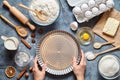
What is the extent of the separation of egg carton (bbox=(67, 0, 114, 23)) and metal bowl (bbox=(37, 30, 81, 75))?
9 centimetres

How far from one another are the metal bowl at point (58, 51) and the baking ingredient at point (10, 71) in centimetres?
12

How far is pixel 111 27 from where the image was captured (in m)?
1.69

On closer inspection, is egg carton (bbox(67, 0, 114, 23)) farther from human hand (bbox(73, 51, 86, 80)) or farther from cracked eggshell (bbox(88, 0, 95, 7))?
human hand (bbox(73, 51, 86, 80))

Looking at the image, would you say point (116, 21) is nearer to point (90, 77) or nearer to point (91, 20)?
point (91, 20)

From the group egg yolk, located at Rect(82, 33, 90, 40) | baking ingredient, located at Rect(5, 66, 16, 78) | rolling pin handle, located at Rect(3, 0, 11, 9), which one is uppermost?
rolling pin handle, located at Rect(3, 0, 11, 9)

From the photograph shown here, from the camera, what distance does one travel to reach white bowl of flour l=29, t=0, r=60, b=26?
66.8 inches

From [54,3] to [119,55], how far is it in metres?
0.35

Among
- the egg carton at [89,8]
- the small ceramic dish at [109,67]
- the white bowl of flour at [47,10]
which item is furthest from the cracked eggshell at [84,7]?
the small ceramic dish at [109,67]

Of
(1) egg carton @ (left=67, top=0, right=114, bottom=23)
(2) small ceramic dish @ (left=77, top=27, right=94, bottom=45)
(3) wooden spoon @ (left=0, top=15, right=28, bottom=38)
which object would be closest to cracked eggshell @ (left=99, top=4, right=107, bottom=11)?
(1) egg carton @ (left=67, top=0, right=114, bottom=23)

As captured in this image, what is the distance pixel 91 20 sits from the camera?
1716mm

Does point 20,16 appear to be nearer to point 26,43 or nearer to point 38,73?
point 26,43

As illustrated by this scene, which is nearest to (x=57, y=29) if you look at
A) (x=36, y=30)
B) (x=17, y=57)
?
(x=36, y=30)

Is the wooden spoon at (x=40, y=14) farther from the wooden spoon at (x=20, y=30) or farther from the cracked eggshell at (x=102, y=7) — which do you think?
the cracked eggshell at (x=102, y=7)

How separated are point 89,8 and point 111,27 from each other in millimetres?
122
